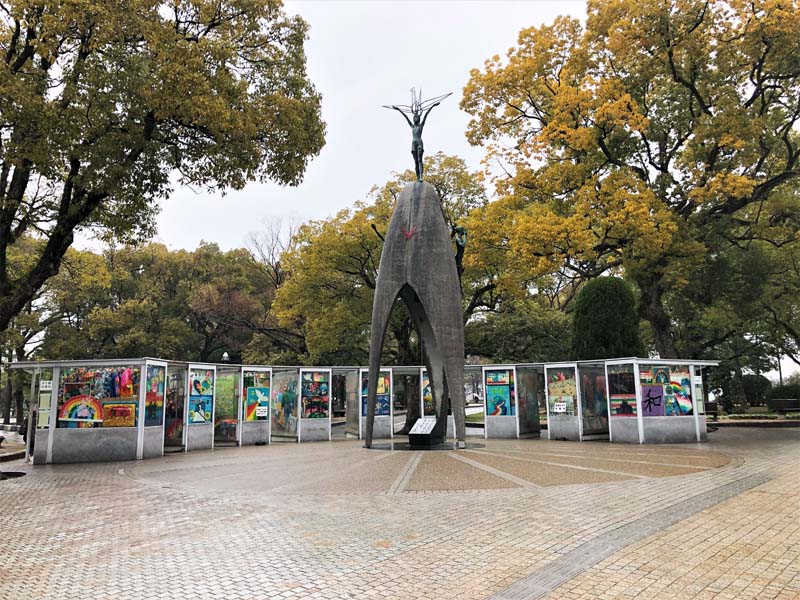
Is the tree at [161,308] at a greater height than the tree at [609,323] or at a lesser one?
greater

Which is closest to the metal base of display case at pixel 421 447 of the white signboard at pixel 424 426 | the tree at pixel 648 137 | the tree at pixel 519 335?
the white signboard at pixel 424 426

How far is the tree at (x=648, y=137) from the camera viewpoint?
15.7 meters

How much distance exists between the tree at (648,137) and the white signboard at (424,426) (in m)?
5.47

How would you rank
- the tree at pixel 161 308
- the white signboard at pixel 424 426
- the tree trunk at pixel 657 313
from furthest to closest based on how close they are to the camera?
1. the tree at pixel 161 308
2. the tree trunk at pixel 657 313
3. the white signboard at pixel 424 426

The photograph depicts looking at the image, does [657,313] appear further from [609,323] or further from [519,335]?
[519,335]

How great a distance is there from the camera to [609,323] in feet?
58.4

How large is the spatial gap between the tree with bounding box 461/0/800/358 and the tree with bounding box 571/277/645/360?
0.73 m

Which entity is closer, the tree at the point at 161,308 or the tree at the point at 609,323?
the tree at the point at 609,323

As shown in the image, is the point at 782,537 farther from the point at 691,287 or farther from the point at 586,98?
the point at 691,287

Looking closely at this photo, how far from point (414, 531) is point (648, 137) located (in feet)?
55.3

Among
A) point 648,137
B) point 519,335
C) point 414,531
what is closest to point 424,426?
point 414,531

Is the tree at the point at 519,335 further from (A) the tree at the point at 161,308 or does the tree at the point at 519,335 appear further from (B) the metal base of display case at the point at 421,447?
(A) the tree at the point at 161,308

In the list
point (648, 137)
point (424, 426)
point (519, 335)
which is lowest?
point (424, 426)

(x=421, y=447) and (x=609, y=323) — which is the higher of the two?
(x=609, y=323)
